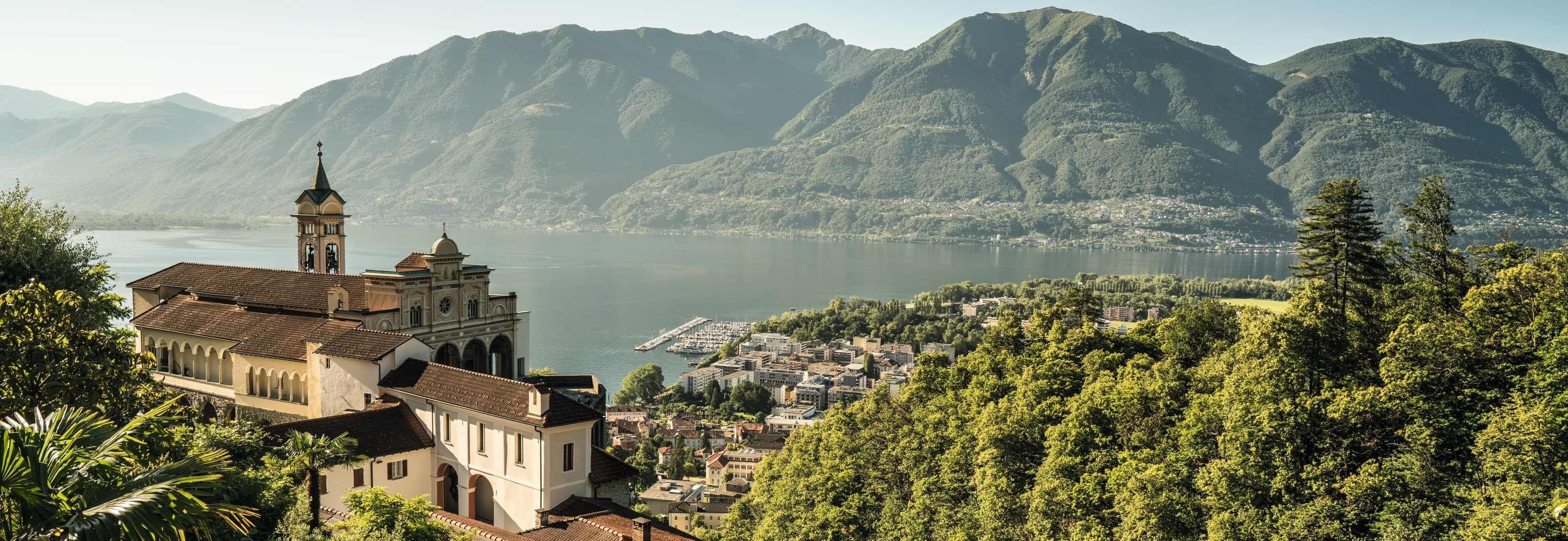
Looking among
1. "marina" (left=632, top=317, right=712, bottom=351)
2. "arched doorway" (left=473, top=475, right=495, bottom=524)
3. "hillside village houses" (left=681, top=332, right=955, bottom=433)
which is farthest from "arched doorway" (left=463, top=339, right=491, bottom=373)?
"marina" (left=632, top=317, right=712, bottom=351)

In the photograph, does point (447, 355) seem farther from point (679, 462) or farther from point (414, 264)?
point (679, 462)

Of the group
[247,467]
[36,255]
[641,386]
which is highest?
[36,255]

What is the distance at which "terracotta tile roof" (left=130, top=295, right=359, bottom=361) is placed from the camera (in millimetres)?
23250

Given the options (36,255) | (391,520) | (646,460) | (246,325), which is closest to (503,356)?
(246,325)

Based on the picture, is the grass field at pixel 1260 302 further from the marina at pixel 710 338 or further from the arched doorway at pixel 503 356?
the arched doorway at pixel 503 356

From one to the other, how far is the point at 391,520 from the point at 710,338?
8508 cm

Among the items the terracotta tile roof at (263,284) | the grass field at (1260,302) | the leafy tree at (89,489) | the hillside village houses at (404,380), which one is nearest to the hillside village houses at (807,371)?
the grass field at (1260,302)

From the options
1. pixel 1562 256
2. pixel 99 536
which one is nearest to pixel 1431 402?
pixel 1562 256

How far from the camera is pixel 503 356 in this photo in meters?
29.3

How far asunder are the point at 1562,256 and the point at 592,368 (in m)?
69.1

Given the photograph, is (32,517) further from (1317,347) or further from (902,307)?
(902,307)

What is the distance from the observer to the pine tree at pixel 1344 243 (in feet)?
70.3

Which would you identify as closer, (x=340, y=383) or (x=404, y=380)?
(x=404, y=380)

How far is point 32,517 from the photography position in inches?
243
